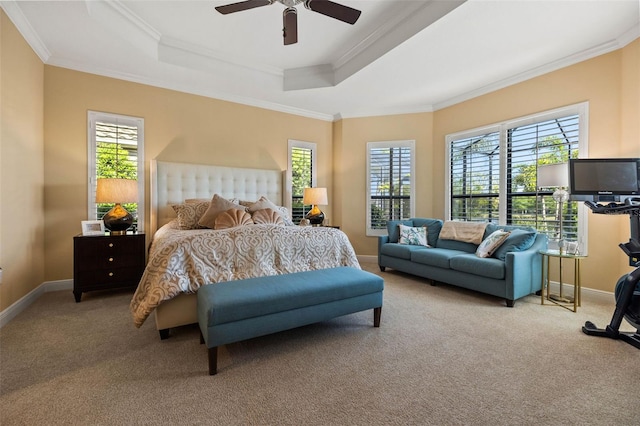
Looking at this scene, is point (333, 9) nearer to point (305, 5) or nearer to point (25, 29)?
point (305, 5)

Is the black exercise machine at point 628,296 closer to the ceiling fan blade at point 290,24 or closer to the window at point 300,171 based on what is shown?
the ceiling fan blade at point 290,24

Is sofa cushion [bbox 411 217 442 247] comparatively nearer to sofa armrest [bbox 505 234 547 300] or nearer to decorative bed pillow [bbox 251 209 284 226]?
sofa armrest [bbox 505 234 547 300]

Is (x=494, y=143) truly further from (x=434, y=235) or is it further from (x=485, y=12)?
(x=485, y=12)

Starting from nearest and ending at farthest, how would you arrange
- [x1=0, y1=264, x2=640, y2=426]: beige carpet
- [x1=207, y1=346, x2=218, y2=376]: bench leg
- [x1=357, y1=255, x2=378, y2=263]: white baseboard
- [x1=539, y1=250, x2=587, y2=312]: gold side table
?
1. [x1=0, y1=264, x2=640, y2=426]: beige carpet
2. [x1=207, y1=346, x2=218, y2=376]: bench leg
3. [x1=539, y1=250, x2=587, y2=312]: gold side table
4. [x1=357, y1=255, x2=378, y2=263]: white baseboard

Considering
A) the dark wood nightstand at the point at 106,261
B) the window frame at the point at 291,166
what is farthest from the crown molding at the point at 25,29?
the window frame at the point at 291,166

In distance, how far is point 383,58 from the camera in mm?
3539

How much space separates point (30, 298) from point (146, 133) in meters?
2.44

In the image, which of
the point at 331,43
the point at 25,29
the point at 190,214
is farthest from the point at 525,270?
the point at 25,29

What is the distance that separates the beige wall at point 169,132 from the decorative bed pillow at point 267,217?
1.46m

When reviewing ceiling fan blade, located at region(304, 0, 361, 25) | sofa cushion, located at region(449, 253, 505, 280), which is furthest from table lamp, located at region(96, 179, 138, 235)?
sofa cushion, located at region(449, 253, 505, 280)

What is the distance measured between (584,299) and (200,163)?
5.61 metres

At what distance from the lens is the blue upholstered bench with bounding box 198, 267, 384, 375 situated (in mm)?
1876

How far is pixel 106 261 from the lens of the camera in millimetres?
3357

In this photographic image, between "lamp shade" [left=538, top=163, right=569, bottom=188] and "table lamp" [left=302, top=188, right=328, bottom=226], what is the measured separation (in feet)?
10.1
